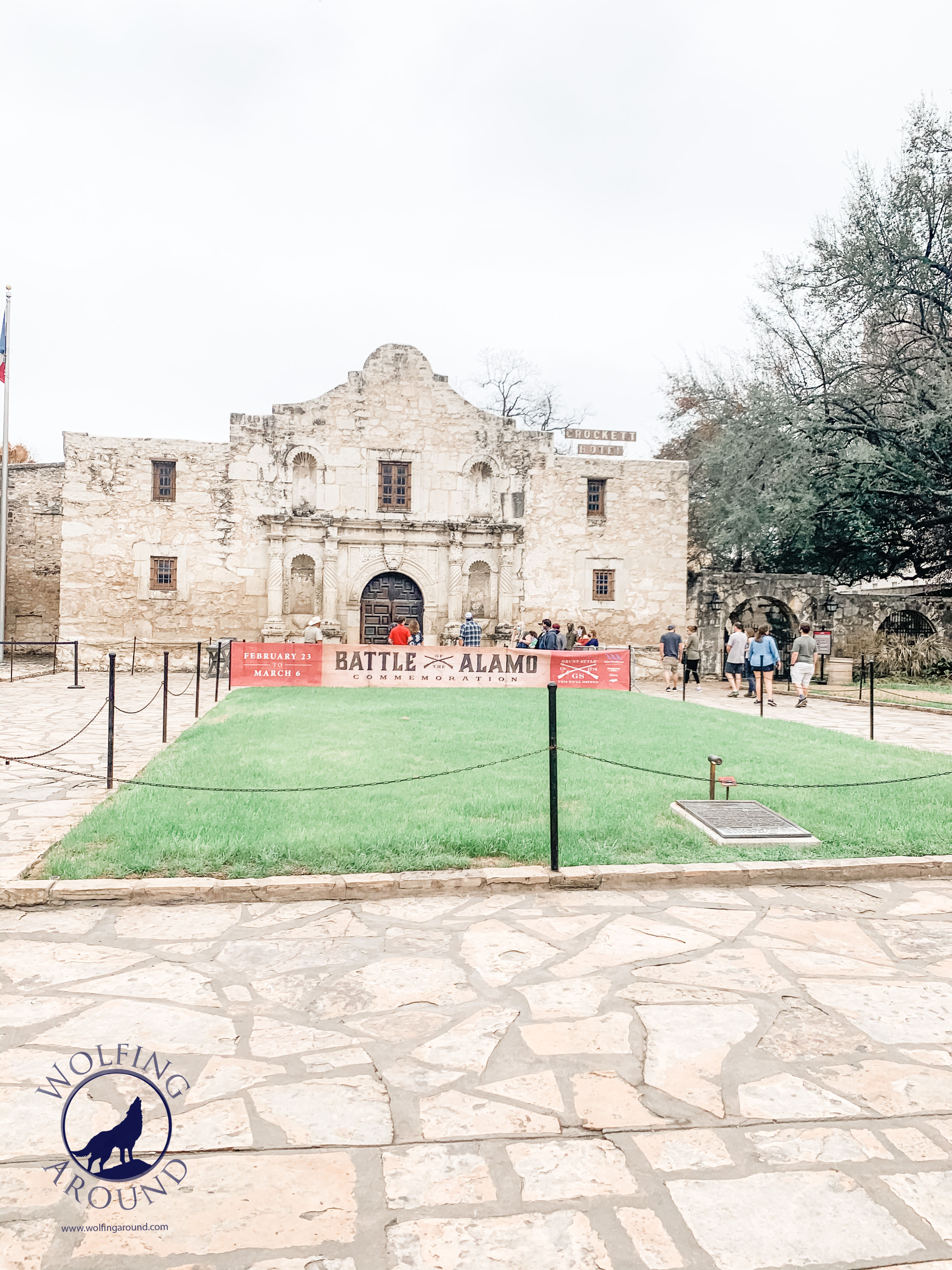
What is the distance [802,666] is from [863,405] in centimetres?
901

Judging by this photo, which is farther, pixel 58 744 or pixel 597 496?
pixel 597 496

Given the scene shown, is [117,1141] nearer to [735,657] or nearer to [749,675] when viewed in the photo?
[735,657]

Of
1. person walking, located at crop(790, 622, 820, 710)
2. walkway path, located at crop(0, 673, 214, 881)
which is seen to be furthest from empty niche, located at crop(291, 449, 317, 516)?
person walking, located at crop(790, 622, 820, 710)

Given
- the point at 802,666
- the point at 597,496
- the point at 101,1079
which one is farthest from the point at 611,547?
the point at 101,1079

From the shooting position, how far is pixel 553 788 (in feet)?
17.2

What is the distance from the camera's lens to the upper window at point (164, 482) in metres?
22.5

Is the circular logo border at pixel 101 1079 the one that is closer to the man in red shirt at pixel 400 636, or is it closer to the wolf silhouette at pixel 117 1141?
the wolf silhouette at pixel 117 1141

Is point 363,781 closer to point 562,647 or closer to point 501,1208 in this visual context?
point 501,1208

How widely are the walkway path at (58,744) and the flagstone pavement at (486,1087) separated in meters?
1.61

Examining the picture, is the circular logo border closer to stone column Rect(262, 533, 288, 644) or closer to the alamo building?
the alamo building

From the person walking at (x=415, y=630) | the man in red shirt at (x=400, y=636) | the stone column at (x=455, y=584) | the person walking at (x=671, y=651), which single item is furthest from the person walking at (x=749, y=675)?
the person walking at (x=415, y=630)

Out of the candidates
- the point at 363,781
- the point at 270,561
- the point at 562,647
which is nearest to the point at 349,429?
the point at 270,561

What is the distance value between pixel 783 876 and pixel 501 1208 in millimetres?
3523

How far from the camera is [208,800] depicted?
6.45 m
